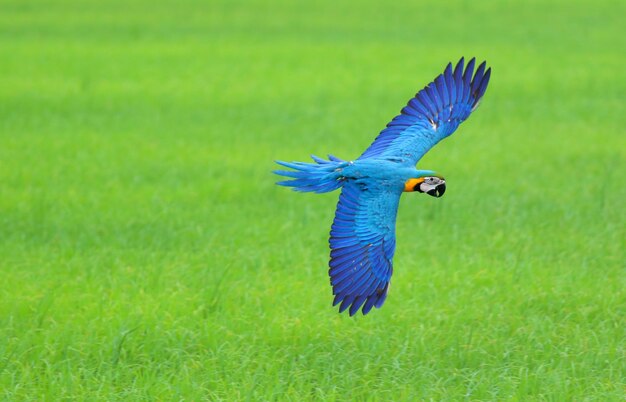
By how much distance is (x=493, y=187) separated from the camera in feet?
30.9

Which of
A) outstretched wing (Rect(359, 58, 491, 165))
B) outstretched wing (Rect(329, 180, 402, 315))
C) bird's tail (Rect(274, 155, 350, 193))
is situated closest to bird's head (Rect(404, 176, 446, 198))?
outstretched wing (Rect(329, 180, 402, 315))

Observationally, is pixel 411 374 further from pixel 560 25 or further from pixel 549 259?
pixel 560 25

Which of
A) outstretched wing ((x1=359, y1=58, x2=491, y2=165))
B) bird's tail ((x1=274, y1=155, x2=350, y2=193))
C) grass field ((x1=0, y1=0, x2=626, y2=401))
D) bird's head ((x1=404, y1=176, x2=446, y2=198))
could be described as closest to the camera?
bird's head ((x1=404, y1=176, x2=446, y2=198))

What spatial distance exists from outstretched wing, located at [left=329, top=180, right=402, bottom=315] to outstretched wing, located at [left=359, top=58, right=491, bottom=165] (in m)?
0.45

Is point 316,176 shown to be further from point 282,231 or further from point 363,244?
point 282,231

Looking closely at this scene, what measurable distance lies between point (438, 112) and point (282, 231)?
257cm

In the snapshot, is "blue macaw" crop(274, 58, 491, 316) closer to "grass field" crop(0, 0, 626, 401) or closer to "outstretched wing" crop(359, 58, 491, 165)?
"outstretched wing" crop(359, 58, 491, 165)

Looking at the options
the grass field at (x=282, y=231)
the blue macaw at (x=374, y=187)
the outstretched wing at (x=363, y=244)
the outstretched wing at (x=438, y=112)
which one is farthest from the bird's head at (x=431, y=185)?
the grass field at (x=282, y=231)

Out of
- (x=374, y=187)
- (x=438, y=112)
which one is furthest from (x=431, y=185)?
(x=438, y=112)

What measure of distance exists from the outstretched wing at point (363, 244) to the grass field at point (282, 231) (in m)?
0.48

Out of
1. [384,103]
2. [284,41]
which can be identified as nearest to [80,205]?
[384,103]

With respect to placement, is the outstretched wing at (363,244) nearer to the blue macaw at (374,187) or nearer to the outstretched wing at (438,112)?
the blue macaw at (374,187)

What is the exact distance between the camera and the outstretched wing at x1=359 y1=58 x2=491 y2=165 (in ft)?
18.7

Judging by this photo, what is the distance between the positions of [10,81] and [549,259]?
926 centimetres
